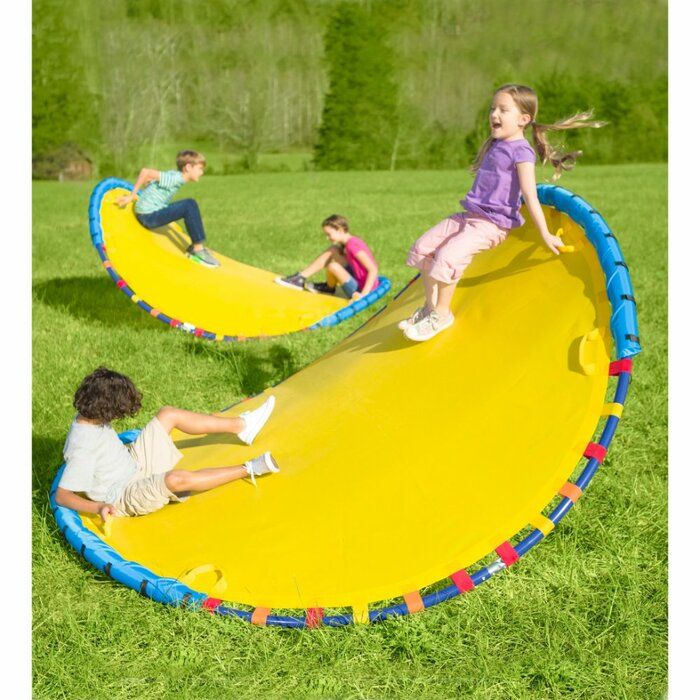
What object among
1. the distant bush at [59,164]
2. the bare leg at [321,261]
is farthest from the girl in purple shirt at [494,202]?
the distant bush at [59,164]

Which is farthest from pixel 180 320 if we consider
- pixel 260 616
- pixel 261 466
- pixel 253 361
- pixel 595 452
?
pixel 595 452

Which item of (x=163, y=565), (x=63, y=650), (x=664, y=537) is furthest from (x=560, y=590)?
(x=63, y=650)

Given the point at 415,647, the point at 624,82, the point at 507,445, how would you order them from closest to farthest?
1. the point at 415,647
2. the point at 507,445
3. the point at 624,82

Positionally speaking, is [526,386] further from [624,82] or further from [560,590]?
[624,82]

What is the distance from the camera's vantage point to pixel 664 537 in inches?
146

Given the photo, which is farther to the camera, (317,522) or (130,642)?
(317,522)

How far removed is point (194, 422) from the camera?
384 centimetres

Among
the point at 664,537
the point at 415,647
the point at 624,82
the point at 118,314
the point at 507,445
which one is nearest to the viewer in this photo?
the point at 415,647

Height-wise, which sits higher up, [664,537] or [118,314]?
[118,314]

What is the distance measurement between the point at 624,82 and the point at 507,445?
125ft

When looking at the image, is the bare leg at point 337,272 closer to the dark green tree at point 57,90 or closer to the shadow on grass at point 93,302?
the shadow on grass at point 93,302

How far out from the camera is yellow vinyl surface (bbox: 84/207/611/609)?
3059 mm

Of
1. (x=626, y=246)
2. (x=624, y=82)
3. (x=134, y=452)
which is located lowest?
(x=134, y=452)

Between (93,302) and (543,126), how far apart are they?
17.6 ft
